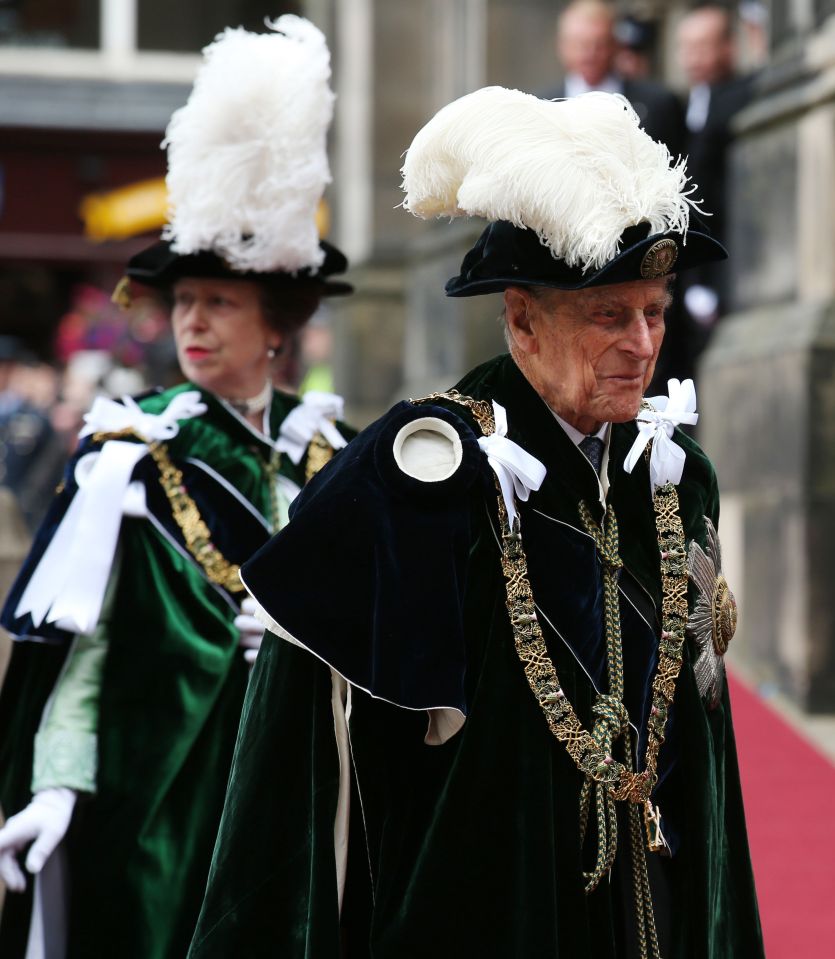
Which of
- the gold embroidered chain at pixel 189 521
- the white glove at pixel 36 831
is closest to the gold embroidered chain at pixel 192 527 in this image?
the gold embroidered chain at pixel 189 521

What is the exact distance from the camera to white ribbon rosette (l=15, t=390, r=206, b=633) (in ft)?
13.4

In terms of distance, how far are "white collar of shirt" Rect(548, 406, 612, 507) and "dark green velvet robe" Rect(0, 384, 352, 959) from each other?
138cm

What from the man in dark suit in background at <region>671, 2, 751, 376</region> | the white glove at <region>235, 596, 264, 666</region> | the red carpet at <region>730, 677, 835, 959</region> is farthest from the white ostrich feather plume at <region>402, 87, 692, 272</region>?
the man in dark suit in background at <region>671, 2, 751, 376</region>

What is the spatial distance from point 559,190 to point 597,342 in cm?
25

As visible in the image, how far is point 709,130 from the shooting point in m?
7.94

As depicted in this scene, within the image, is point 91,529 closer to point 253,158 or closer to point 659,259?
point 253,158

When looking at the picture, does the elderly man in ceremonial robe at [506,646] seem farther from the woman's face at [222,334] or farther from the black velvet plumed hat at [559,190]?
the woman's face at [222,334]

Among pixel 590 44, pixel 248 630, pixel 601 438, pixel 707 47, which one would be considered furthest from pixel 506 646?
pixel 707 47

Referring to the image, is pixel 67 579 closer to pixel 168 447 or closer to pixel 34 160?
pixel 168 447

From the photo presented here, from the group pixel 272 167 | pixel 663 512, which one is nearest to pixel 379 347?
pixel 272 167

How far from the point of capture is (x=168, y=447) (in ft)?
14.3

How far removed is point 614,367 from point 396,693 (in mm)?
605

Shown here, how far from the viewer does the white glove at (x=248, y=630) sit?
4086 millimetres

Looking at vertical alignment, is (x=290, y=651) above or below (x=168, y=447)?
below
